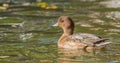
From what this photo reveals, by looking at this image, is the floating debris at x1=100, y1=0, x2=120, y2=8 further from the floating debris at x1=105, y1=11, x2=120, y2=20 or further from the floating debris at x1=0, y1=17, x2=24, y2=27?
the floating debris at x1=0, y1=17, x2=24, y2=27

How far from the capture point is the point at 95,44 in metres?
13.3

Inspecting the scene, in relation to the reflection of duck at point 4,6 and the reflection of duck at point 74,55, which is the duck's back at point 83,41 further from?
the reflection of duck at point 4,6

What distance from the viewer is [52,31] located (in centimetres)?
1606

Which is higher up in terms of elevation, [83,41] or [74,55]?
[83,41]

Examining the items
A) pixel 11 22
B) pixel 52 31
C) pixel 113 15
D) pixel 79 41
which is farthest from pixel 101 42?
pixel 113 15

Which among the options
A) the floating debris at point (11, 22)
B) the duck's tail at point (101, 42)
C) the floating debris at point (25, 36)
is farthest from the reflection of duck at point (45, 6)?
the duck's tail at point (101, 42)

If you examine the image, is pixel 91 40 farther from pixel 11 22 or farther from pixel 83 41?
pixel 11 22

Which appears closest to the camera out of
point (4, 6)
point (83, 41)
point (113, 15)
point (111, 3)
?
point (83, 41)

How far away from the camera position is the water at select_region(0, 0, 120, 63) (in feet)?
40.3

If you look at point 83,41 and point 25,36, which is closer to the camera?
point 83,41

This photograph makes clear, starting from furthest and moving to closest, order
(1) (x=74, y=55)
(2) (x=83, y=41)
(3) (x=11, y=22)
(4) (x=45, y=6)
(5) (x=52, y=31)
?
(4) (x=45, y=6) < (3) (x=11, y=22) < (5) (x=52, y=31) < (2) (x=83, y=41) < (1) (x=74, y=55)

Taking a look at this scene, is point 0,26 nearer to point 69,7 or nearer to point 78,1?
point 69,7

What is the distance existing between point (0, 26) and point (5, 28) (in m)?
0.45

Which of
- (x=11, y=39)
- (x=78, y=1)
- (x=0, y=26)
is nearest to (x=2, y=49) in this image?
(x=11, y=39)
